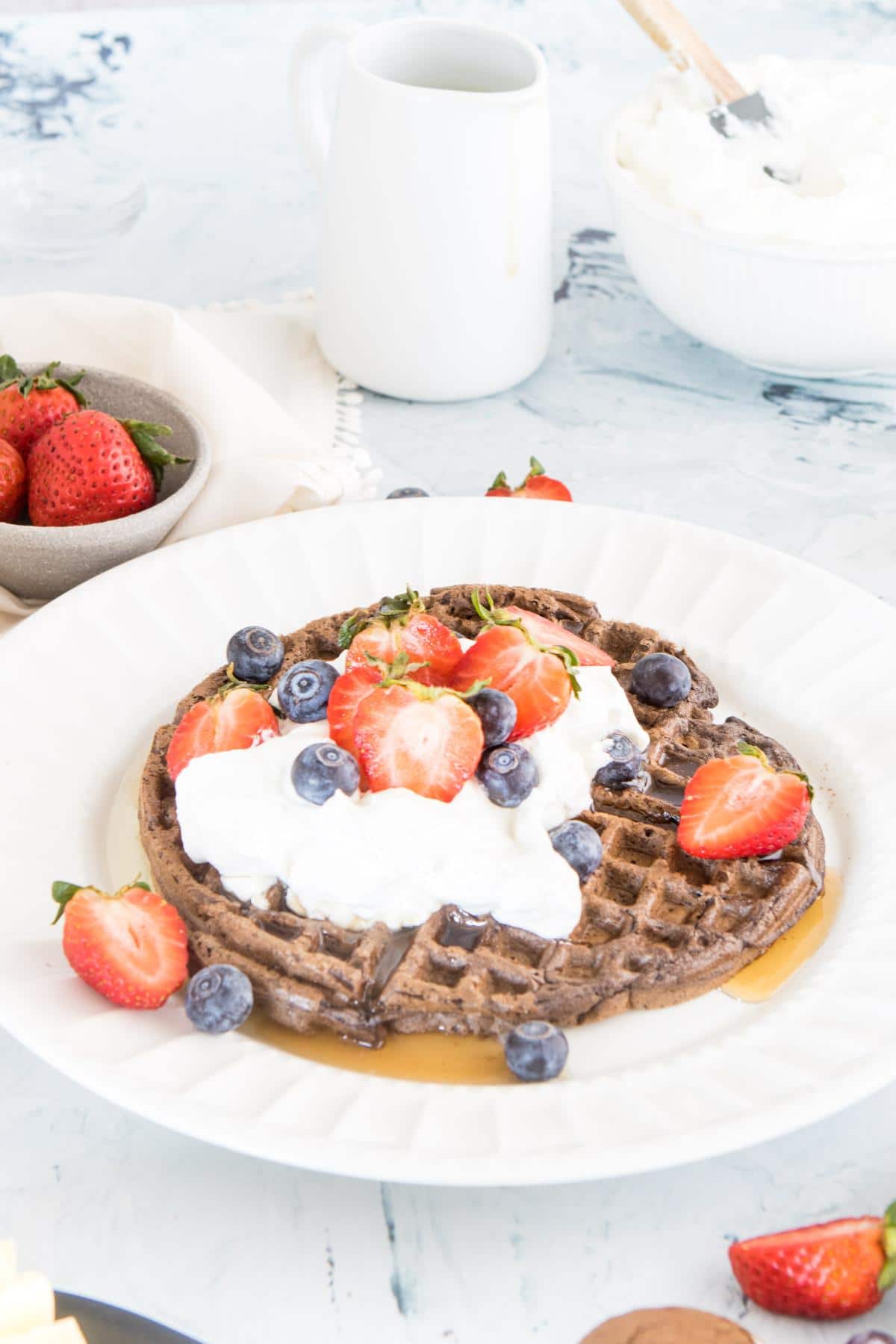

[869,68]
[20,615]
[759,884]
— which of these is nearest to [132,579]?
[20,615]

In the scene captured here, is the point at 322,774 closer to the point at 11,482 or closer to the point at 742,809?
the point at 742,809

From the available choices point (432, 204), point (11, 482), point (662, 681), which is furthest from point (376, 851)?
point (432, 204)

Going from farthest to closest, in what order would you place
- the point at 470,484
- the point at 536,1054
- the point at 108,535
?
the point at 470,484, the point at 108,535, the point at 536,1054

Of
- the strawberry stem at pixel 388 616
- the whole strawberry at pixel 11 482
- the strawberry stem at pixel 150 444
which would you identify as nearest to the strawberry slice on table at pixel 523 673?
the strawberry stem at pixel 388 616

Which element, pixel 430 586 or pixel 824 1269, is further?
pixel 430 586

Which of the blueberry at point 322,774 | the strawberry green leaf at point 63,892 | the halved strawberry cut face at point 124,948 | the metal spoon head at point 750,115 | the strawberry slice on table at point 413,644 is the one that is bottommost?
the halved strawberry cut face at point 124,948

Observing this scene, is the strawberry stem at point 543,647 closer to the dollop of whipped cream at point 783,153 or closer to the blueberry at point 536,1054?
the blueberry at point 536,1054

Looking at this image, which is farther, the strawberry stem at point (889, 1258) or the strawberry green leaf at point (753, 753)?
the strawberry green leaf at point (753, 753)
